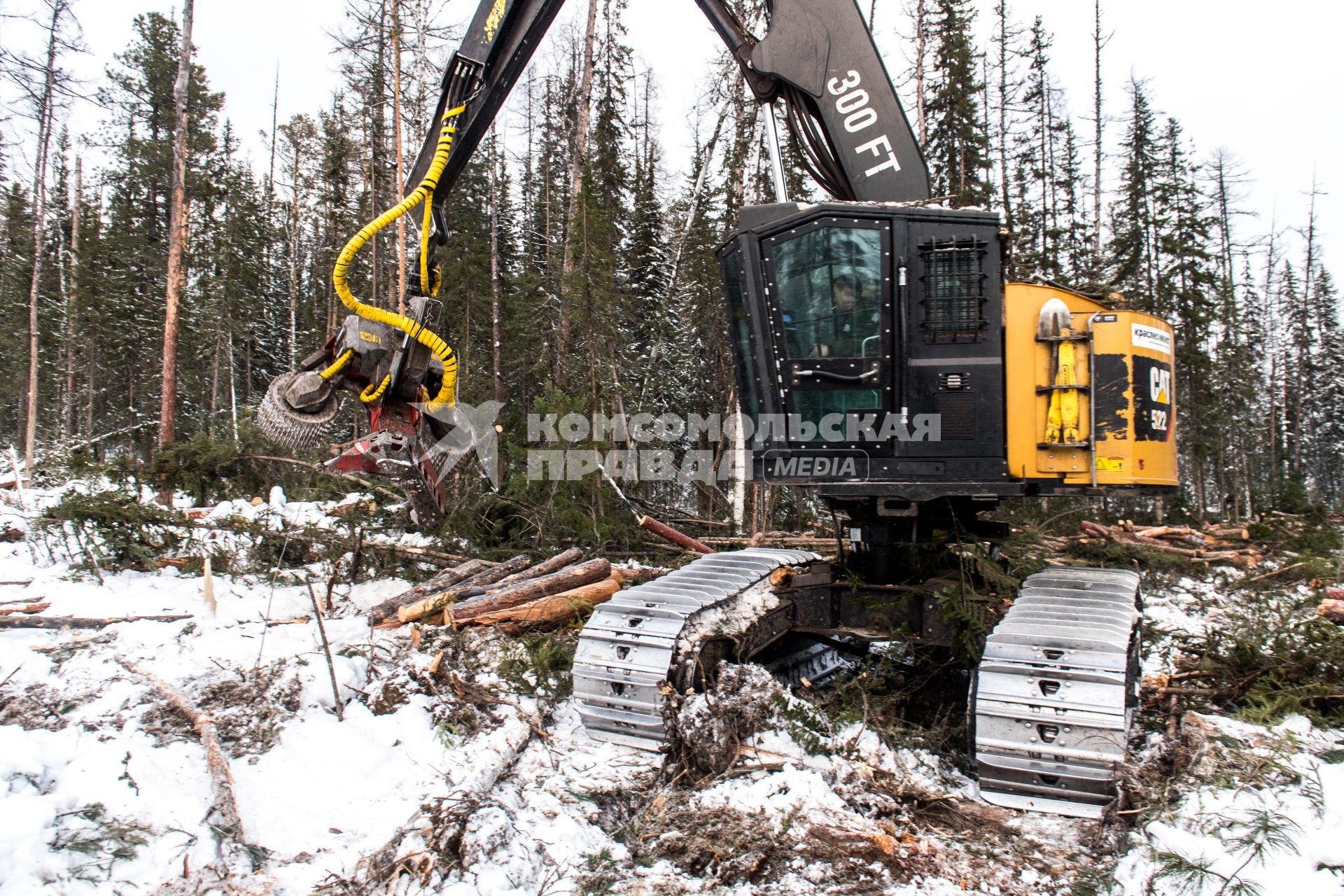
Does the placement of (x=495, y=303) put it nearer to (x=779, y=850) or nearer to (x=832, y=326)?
(x=832, y=326)

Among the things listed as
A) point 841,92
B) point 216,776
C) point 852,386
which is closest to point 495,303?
point 841,92

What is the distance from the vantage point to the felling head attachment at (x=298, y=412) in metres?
4.36

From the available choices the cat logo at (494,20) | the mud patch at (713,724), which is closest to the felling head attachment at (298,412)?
the cat logo at (494,20)

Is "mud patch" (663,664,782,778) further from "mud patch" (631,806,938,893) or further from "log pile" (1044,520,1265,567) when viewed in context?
"log pile" (1044,520,1265,567)

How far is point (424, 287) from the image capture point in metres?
4.80

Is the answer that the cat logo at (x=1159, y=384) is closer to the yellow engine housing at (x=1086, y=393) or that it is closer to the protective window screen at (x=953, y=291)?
the yellow engine housing at (x=1086, y=393)

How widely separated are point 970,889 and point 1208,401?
24.1 meters

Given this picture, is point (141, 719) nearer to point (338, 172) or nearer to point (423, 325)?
point (423, 325)

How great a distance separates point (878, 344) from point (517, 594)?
329 cm

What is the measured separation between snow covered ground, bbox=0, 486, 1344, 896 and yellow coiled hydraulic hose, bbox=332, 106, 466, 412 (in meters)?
1.62

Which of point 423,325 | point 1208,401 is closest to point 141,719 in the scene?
point 423,325

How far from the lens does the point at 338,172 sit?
22594 millimetres

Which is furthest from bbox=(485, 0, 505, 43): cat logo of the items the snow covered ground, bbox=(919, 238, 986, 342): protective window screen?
the snow covered ground

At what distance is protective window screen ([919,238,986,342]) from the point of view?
4.04 metres
